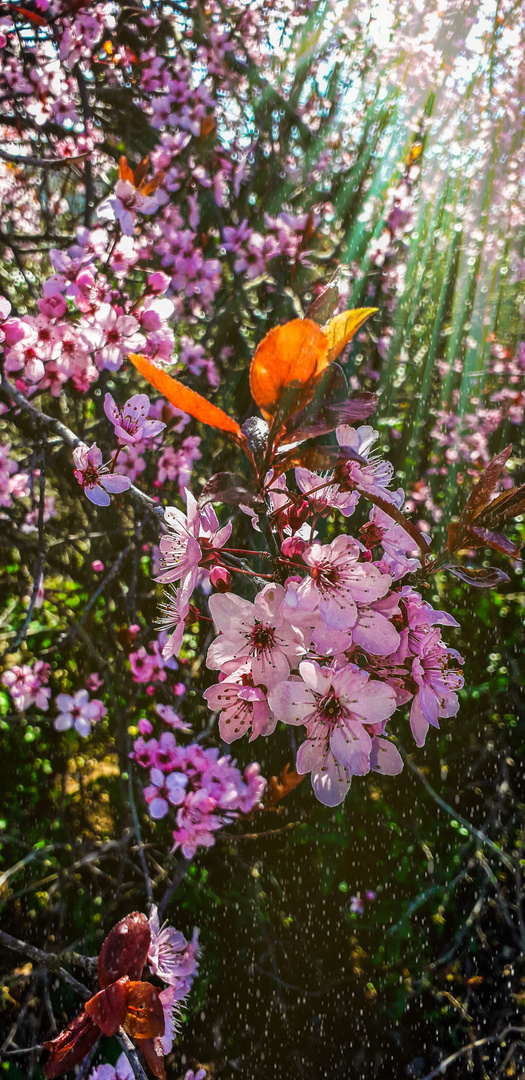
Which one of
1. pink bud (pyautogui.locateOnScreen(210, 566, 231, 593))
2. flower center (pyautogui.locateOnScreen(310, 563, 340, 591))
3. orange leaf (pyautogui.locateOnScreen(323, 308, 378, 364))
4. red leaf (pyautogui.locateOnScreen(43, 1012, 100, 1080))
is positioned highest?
orange leaf (pyautogui.locateOnScreen(323, 308, 378, 364))

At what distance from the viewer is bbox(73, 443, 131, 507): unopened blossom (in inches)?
35.8

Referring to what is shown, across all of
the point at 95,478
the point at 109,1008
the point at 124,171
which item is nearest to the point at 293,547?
the point at 95,478

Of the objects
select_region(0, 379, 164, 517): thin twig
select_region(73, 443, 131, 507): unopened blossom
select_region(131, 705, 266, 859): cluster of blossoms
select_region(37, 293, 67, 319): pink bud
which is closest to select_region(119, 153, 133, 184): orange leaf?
select_region(37, 293, 67, 319): pink bud

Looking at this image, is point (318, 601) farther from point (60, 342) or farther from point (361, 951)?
point (361, 951)

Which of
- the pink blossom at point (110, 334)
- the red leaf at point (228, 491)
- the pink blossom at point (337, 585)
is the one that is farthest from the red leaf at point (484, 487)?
the pink blossom at point (110, 334)

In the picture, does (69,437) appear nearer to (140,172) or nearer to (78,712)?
(140,172)

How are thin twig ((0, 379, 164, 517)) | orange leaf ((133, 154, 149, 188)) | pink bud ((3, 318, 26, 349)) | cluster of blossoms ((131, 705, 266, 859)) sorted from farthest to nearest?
cluster of blossoms ((131, 705, 266, 859)) < orange leaf ((133, 154, 149, 188)) < pink bud ((3, 318, 26, 349)) < thin twig ((0, 379, 164, 517))

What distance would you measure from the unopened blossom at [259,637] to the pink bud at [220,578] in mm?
57

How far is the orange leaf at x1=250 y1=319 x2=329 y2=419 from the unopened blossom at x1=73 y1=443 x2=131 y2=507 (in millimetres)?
429

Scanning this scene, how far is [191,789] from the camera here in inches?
62.4

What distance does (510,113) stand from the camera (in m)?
4.39

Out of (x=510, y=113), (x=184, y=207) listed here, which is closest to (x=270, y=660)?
(x=184, y=207)

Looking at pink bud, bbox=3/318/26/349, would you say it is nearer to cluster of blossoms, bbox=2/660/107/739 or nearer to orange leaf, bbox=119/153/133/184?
orange leaf, bbox=119/153/133/184

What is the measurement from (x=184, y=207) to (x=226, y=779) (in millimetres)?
2332
